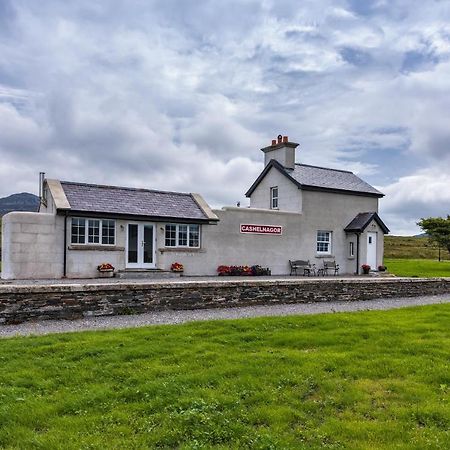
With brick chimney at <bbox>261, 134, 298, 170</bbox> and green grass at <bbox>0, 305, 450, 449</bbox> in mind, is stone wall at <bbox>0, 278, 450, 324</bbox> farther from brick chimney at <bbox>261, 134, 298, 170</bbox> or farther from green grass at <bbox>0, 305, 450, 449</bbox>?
brick chimney at <bbox>261, 134, 298, 170</bbox>

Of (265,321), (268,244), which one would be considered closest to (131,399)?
(265,321)

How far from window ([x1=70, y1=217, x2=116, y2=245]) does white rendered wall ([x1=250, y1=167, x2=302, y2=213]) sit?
10.9m

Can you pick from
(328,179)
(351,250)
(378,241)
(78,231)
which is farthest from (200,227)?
(378,241)

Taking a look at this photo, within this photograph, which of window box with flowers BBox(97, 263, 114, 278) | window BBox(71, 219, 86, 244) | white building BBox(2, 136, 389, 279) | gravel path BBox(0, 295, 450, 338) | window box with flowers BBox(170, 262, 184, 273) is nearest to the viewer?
gravel path BBox(0, 295, 450, 338)

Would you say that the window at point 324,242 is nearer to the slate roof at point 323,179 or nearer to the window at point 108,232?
the slate roof at point 323,179

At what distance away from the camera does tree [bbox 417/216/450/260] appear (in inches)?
1615

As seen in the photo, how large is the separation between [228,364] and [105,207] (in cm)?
1466

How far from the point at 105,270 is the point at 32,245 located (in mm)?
3091

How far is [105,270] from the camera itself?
2003 cm

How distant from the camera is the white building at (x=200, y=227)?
19.1m

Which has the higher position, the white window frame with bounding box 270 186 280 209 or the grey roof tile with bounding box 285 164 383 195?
the grey roof tile with bounding box 285 164 383 195

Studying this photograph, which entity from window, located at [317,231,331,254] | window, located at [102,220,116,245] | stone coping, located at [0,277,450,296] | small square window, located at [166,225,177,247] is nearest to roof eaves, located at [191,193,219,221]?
small square window, located at [166,225,177,247]

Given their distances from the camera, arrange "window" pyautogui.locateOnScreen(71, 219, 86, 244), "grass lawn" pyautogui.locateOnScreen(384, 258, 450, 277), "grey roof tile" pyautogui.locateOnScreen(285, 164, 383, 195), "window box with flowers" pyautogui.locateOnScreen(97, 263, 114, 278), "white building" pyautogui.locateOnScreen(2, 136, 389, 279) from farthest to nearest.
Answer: "grass lawn" pyautogui.locateOnScreen(384, 258, 450, 277) → "grey roof tile" pyautogui.locateOnScreen(285, 164, 383, 195) → "window box with flowers" pyautogui.locateOnScreen(97, 263, 114, 278) → "window" pyautogui.locateOnScreen(71, 219, 86, 244) → "white building" pyautogui.locateOnScreen(2, 136, 389, 279)

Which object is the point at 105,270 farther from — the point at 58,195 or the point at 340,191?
the point at 340,191
